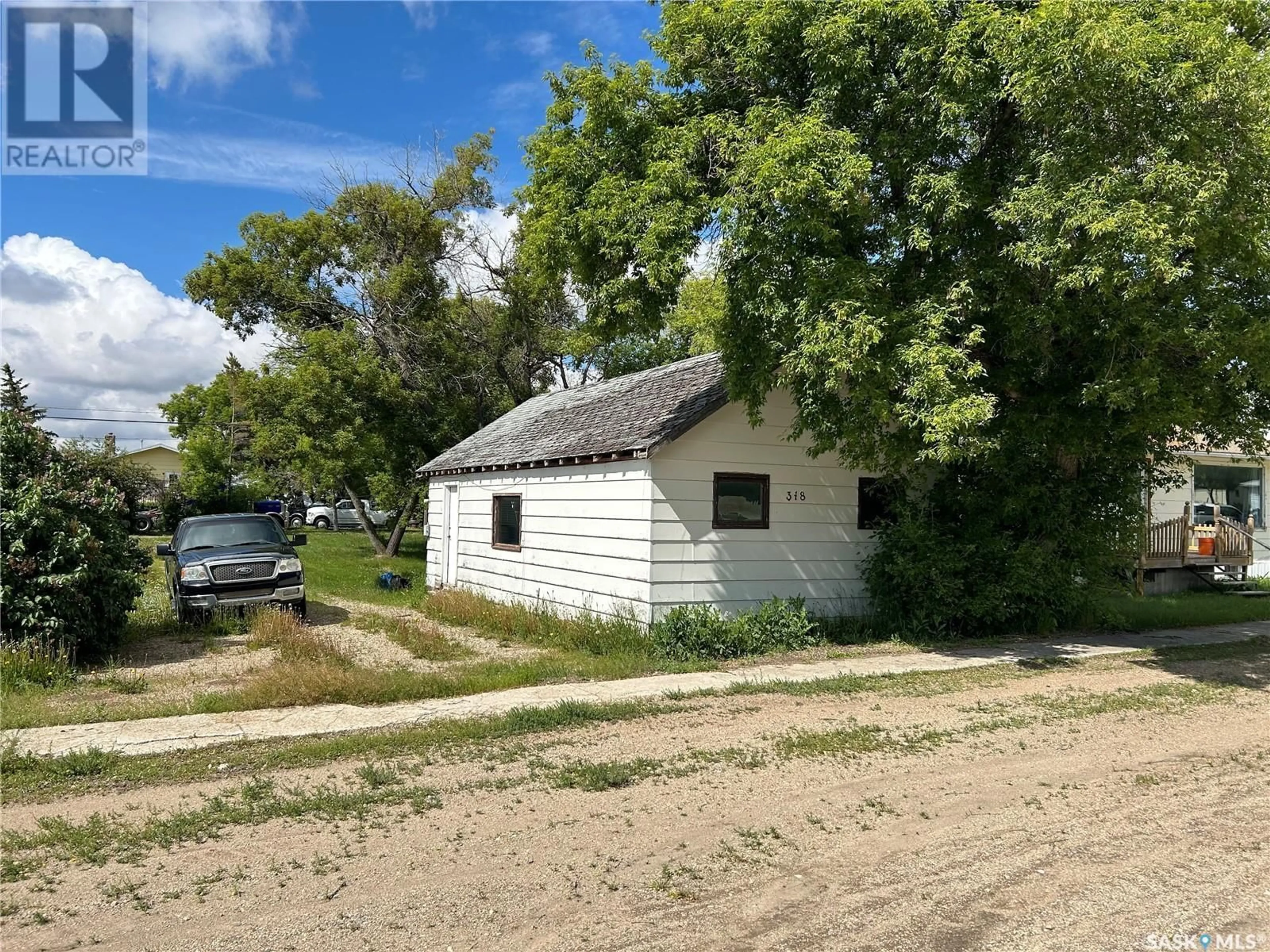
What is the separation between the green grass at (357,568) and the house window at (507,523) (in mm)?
2592

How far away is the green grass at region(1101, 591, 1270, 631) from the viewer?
14391mm

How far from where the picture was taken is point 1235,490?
83.4 feet

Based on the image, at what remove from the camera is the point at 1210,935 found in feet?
13.2

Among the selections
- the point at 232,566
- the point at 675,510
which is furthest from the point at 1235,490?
the point at 232,566

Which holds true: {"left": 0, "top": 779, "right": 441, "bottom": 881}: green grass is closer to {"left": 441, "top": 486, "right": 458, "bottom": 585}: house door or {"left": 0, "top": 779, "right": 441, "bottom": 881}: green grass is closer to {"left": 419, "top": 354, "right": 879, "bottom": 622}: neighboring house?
{"left": 419, "top": 354, "right": 879, "bottom": 622}: neighboring house

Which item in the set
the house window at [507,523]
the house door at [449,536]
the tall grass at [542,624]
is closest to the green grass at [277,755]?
the tall grass at [542,624]

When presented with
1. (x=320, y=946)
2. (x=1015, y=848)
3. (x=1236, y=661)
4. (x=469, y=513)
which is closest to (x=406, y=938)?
(x=320, y=946)

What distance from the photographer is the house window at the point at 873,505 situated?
1375 cm

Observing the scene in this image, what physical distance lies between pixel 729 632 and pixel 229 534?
28.6 feet

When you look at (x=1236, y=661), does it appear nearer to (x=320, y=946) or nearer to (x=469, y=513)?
(x=320, y=946)

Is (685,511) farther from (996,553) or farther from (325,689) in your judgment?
(325,689)

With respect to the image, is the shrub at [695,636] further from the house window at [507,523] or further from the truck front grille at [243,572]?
the truck front grille at [243,572]

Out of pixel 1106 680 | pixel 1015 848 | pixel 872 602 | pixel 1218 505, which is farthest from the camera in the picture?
pixel 1218 505

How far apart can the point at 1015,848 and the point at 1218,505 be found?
24.1m
